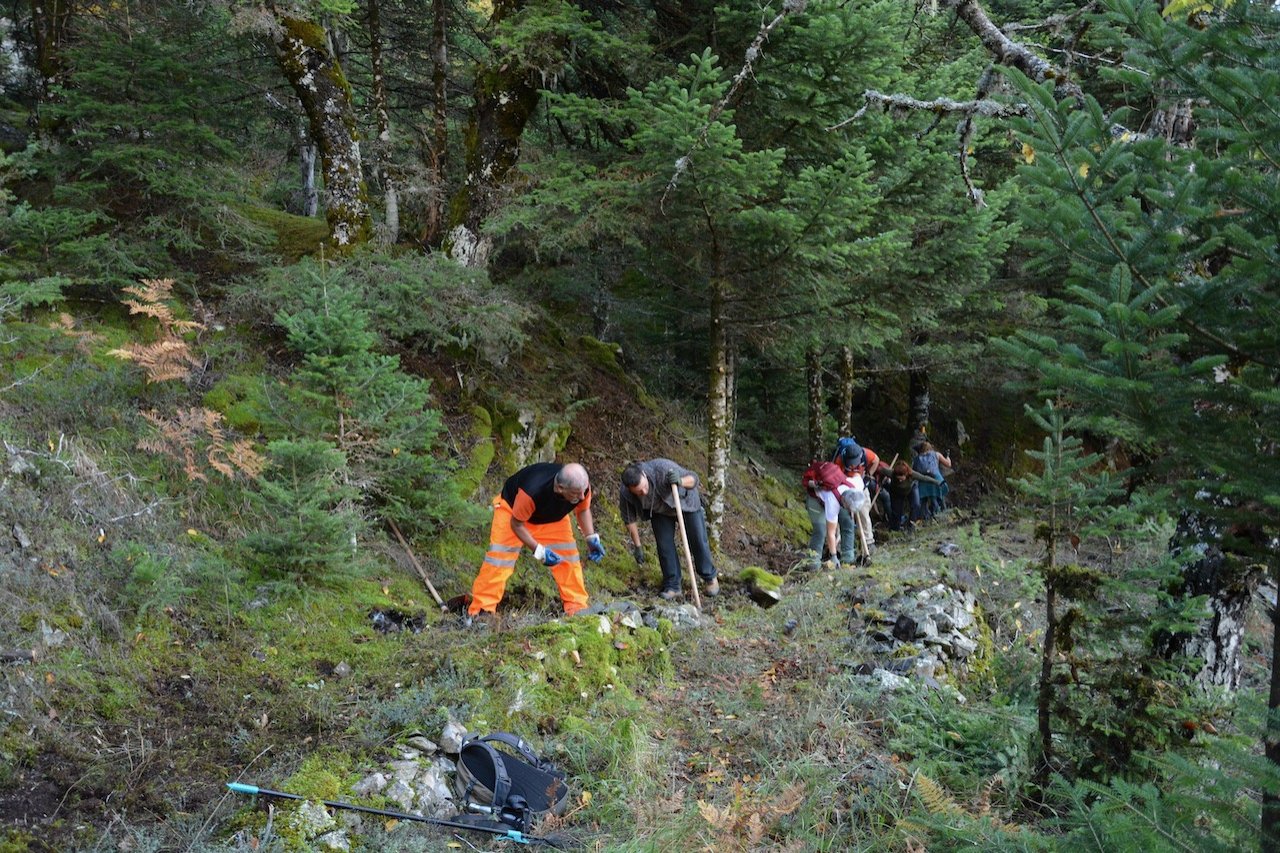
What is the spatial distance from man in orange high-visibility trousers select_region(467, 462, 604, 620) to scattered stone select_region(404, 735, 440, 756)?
206 centimetres

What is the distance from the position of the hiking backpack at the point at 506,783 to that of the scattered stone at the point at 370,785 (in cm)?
42

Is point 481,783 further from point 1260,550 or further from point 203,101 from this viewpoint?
point 203,101

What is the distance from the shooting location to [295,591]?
19.9 feet

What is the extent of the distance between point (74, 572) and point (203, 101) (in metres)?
6.05

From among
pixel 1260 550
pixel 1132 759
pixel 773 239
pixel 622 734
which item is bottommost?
pixel 622 734

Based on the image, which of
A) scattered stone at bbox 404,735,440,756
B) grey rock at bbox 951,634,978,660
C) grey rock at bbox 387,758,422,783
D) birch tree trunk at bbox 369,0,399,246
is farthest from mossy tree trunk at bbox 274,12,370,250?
grey rock at bbox 951,634,978,660

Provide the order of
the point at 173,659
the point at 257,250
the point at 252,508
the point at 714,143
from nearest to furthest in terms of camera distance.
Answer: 1. the point at 173,659
2. the point at 252,508
3. the point at 714,143
4. the point at 257,250

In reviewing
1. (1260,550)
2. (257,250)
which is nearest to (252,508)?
(257,250)

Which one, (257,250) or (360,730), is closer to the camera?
(360,730)

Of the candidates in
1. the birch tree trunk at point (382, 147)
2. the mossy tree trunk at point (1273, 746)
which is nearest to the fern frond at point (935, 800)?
the mossy tree trunk at point (1273, 746)

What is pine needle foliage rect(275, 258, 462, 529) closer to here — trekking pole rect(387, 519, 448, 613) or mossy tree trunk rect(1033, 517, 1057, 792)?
trekking pole rect(387, 519, 448, 613)

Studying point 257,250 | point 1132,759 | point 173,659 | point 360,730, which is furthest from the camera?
point 257,250

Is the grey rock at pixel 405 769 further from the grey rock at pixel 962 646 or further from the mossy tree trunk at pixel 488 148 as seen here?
the mossy tree trunk at pixel 488 148

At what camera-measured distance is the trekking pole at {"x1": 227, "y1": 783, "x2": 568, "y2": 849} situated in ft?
12.9
